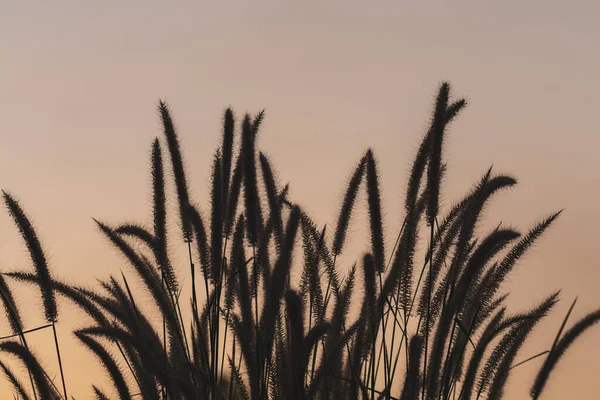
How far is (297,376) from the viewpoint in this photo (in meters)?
3.32

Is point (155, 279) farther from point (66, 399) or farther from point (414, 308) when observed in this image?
point (414, 308)

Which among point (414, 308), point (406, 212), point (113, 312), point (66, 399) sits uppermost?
point (406, 212)

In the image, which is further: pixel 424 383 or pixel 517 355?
pixel 517 355

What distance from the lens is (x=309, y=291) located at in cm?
435

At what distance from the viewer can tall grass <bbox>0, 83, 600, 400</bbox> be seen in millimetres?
3852

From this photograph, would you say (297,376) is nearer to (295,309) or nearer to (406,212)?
(295,309)

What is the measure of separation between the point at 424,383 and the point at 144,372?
113 cm

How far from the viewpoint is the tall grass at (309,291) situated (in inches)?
152

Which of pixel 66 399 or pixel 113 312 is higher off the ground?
pixel 113 312

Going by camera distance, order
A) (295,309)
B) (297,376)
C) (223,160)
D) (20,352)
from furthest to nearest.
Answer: (223,160) → (20,352) → (297,376) → (295,309)

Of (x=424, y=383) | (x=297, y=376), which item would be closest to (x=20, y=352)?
(x=297, y=376)

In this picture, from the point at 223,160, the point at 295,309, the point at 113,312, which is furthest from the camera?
the point at 223,160

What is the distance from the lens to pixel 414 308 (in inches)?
169

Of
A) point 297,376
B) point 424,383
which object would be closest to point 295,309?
point 297,376
